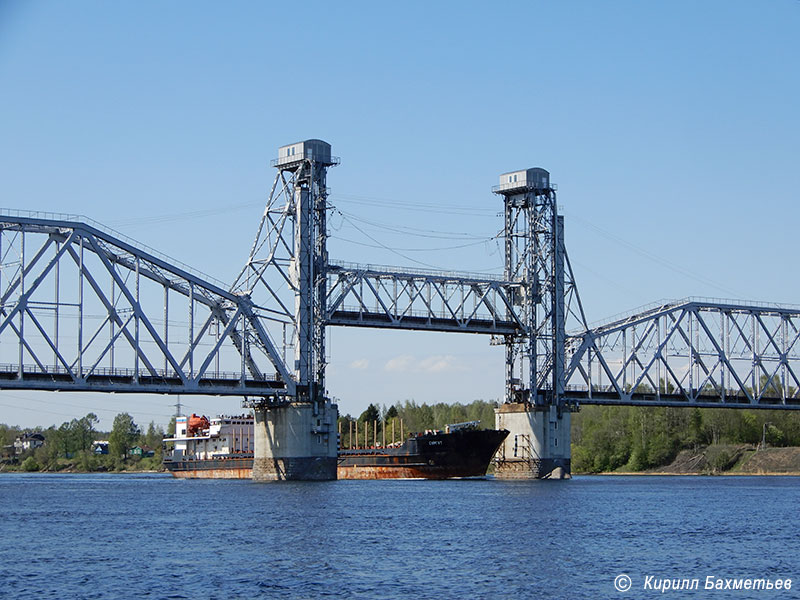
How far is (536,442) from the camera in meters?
117

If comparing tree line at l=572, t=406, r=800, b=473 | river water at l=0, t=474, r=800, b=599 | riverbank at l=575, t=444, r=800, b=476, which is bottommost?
river water at l=0, t=474, r=800, b=599

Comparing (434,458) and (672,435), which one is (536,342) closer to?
(434,458)

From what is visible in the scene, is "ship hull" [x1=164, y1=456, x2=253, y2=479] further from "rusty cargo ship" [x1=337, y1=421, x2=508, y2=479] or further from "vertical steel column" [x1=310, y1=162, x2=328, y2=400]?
"vertical steel column" [x1=310, y1=162, x2=328, y2=400]

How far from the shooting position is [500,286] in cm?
11606

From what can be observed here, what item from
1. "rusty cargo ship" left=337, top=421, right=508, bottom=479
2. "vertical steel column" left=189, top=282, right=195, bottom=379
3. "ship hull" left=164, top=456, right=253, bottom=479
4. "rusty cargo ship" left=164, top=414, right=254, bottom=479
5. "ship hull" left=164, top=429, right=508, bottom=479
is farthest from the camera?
"rusty cargo ship" left=164, top=414, right=254, bottom=479

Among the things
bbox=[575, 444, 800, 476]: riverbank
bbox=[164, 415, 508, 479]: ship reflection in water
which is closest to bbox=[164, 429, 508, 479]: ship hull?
bbox=[164, 415, 508, 479]: ship reflection in water

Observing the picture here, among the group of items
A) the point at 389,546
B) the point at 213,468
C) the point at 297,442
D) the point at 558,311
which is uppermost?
the point at 558,311

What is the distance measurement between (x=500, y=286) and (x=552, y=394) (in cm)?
1090

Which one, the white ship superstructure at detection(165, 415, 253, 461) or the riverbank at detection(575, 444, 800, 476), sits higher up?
the white ship superstructure at detection(165, 415, 253, 461)

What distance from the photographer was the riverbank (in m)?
162

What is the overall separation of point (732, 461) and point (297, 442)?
81.0 meters

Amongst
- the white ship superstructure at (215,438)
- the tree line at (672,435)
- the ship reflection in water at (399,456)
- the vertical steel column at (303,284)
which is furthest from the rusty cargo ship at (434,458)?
the tree line at (672,435)

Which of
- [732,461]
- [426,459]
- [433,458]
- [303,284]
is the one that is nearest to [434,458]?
[433,458]

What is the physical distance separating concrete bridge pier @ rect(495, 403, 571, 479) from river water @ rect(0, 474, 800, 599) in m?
28.5
